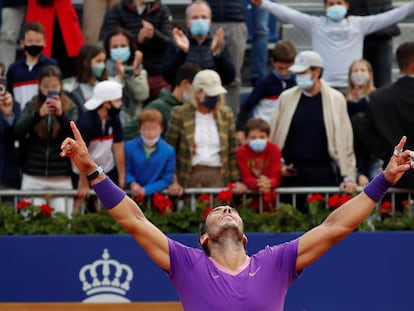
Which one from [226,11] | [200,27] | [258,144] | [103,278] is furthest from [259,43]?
[103,278]

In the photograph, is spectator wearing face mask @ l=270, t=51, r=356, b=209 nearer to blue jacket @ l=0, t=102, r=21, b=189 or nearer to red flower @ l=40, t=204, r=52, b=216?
red flower @ l=40, t=204, r=52, b=216

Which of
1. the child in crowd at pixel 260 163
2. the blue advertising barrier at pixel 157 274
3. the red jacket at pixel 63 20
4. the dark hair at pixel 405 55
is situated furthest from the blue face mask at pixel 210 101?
the red jacket at pixel 63 20

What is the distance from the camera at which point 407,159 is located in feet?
23.9

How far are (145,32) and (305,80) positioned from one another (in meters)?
2.11

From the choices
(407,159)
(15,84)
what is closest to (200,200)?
(15,84)

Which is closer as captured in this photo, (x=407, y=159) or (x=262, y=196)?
(x=407, y=159)

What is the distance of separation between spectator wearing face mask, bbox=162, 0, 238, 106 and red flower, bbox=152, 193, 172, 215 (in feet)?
5.75

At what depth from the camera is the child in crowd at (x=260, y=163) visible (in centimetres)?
1148

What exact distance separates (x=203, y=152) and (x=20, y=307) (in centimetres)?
212

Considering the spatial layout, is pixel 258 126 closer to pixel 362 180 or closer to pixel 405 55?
pixel 362 180

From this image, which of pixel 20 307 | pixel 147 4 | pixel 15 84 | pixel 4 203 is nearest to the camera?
pixel 20 307

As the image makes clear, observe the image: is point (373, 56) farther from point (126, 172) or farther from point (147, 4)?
point (126, 172)

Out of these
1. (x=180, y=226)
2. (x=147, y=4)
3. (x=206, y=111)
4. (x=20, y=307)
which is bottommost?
(x=20, y=307)

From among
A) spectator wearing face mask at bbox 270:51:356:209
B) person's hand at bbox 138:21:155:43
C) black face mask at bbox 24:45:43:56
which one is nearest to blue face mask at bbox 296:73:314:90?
spectator wearing face mask at bbox 270:51:356:209
